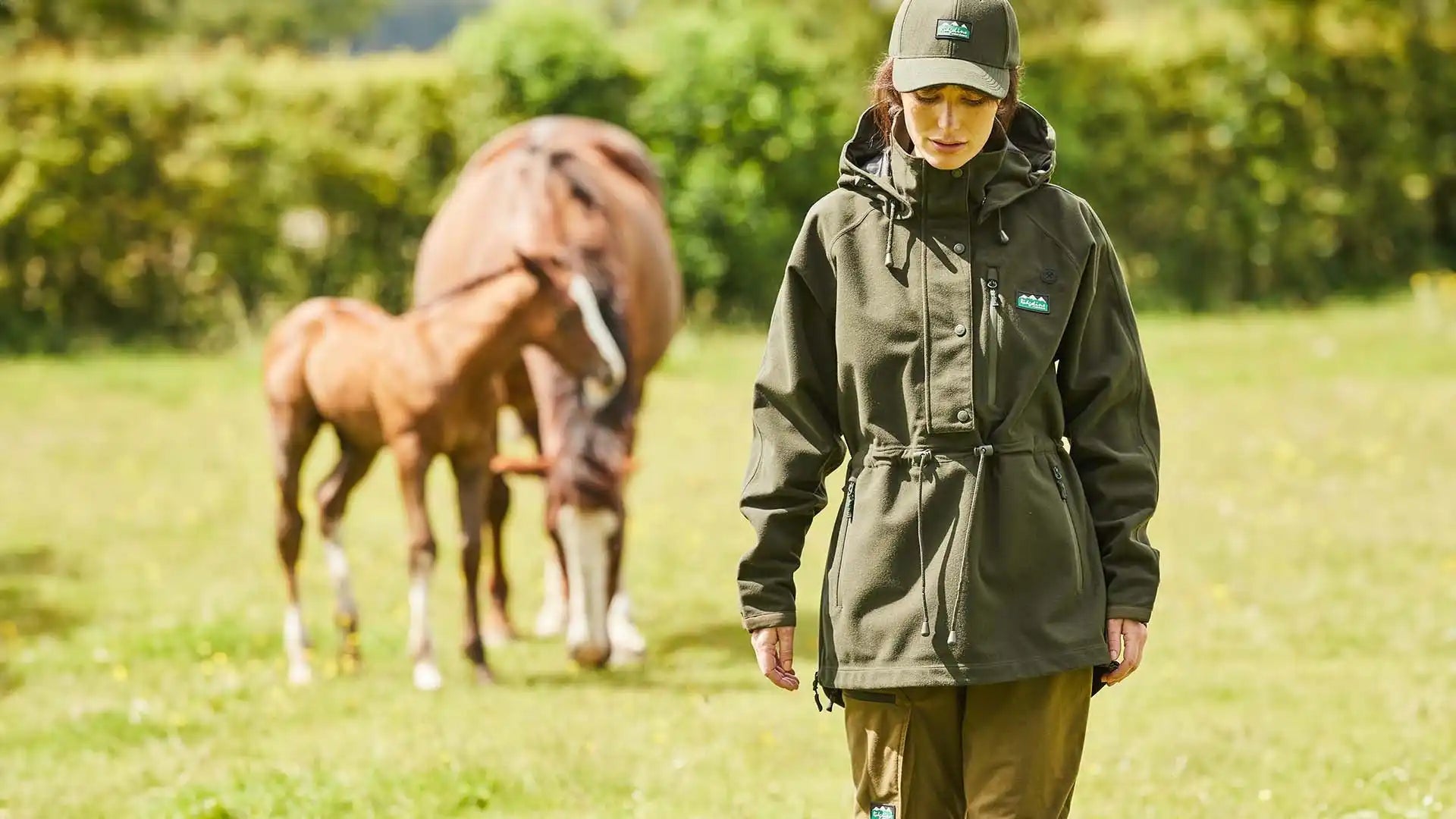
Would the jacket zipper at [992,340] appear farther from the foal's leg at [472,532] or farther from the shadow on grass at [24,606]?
the shadow on grass at [24,606]

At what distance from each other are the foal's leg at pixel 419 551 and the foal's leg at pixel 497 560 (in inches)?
44.7

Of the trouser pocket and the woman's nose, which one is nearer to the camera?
the woman's nose

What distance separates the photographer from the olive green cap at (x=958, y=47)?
132 inches

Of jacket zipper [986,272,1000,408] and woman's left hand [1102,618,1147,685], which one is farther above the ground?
jacket zipper [986,272,1000,408]

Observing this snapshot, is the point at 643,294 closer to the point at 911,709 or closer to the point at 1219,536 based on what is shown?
the point at 1219,536

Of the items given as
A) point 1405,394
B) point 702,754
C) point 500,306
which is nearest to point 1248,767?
point 702,754

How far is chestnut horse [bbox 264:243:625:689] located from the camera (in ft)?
24.9

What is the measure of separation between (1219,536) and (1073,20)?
41.4ft

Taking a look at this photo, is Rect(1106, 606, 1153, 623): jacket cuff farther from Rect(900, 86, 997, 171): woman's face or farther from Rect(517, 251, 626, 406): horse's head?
Rect(517, 251, 626, 406): horse's head

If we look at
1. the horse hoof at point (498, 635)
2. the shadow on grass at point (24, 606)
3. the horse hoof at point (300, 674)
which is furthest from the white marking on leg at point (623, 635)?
the shadow on grass at point (24, 606)

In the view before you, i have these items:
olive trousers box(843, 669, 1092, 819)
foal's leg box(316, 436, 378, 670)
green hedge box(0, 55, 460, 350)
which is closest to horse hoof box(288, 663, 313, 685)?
foal's leg box(316, 436, 378, 670)

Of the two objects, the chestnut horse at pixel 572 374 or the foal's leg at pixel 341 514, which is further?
the foal's leg at pixel 341 514

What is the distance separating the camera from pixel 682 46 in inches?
769

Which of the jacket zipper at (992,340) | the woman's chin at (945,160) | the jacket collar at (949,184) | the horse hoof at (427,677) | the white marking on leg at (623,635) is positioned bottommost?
the white marking on leg at (623,635)
